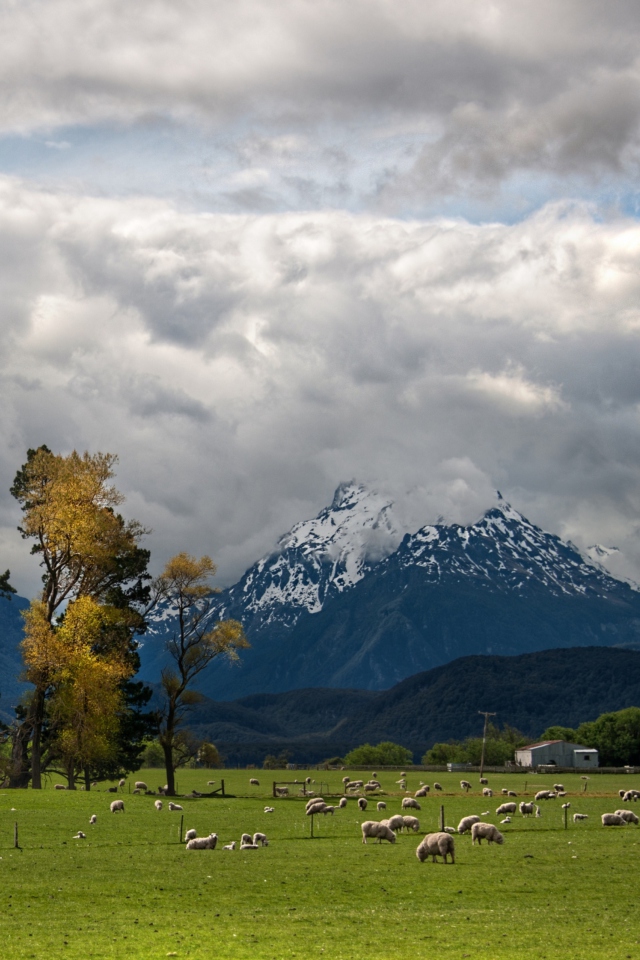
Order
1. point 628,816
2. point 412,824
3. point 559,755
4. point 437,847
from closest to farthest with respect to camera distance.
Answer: point 437,847
point 412,824
point 628,816
point 559,755

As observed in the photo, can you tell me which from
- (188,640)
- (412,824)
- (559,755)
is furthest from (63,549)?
(559,755)

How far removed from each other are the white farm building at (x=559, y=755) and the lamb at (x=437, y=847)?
15363cm

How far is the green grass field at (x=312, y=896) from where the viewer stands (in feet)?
76.5

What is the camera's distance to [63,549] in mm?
73125

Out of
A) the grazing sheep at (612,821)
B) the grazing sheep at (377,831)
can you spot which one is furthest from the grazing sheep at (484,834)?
the grazing sheep at (612,821)

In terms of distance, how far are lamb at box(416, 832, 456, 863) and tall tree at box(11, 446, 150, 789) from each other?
39.4 metres

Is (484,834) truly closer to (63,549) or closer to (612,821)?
(612,821)

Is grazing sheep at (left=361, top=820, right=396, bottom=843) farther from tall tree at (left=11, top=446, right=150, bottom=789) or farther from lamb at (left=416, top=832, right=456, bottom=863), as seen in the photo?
tall tree at (left=11, top=446, right=150, bottom=789)

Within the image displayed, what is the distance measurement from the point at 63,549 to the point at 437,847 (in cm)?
4325

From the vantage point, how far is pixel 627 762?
182125 mm

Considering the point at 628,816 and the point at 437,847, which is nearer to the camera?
the point at 437,847

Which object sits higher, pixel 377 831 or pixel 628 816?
pixel 377 831

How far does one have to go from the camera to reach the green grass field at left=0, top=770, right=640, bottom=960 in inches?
918

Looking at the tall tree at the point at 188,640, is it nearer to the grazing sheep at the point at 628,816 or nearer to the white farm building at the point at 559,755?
the grazing sheep at the point at 628,816
